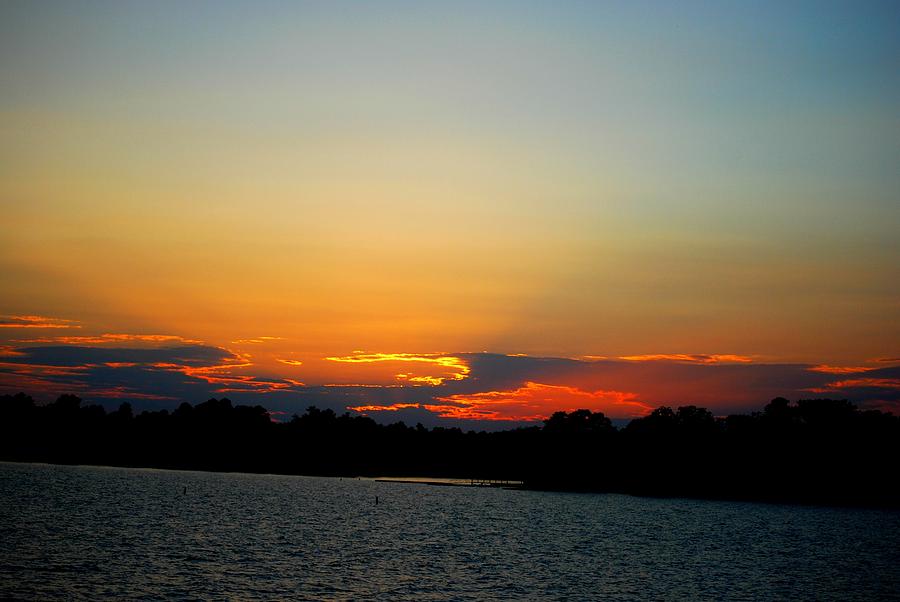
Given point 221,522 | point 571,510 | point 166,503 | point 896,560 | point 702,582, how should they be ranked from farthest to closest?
point 571,510 < point 166,503 < point 221,522 < point 896,560 < point 702,582

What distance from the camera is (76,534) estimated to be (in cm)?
10106

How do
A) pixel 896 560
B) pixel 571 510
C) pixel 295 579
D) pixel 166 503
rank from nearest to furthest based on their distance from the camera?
pixel 295 579 < pixel 896 560 < pixel 166 503 < pixel 571 510

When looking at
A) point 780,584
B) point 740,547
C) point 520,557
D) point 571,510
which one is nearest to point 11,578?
point 520,557

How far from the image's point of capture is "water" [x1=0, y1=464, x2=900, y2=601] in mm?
70625

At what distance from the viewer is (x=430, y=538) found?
121m

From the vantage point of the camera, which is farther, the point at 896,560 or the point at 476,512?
the point at 476,512

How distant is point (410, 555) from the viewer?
320ft

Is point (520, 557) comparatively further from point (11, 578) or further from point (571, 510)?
point (571, 510)

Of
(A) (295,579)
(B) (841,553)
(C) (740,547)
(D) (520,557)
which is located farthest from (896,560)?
(A) (295,579)

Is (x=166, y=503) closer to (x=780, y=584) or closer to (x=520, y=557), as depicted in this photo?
(x=520, y=557)

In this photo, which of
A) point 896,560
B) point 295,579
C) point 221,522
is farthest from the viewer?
point 221,522

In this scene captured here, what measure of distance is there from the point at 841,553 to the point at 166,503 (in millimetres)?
132445

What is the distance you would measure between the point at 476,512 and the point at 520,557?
88.8 meters

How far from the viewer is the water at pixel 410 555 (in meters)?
70.6
